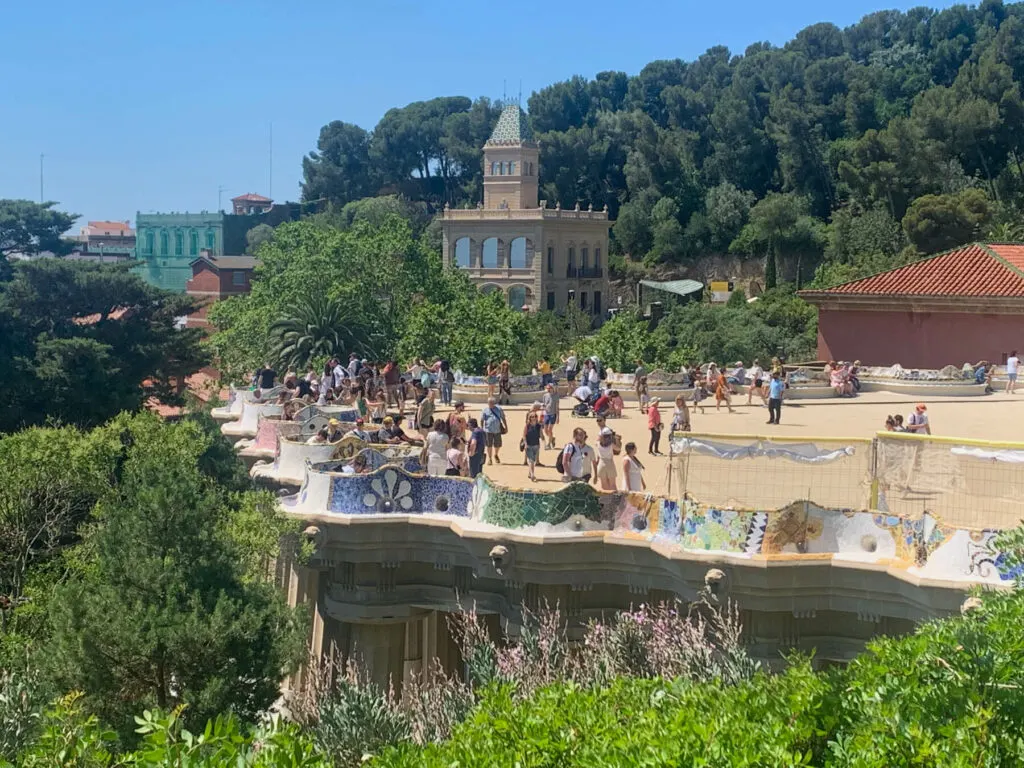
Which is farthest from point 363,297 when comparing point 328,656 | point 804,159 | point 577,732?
point 804,159

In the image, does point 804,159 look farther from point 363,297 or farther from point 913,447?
point 913,447

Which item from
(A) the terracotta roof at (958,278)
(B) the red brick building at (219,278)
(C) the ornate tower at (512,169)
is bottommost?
(B) the red brick building at (219,278)

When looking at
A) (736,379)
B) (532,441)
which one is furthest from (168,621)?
(736,379)

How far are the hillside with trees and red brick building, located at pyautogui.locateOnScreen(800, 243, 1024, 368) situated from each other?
2678 centimetres

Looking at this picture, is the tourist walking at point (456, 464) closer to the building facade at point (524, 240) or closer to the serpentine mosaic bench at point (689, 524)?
the serpentine mosaic bench at point (689, 524)

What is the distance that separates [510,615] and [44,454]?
6931 millimetres

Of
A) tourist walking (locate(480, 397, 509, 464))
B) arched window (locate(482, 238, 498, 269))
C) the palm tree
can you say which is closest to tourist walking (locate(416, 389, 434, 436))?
tourist walking (locate(480, 397, 509, 464))

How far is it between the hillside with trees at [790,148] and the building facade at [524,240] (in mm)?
4643

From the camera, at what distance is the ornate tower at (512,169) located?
351 feet

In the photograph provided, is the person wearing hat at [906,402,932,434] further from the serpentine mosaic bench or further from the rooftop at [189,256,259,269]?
the rooftop at [189,256,259,269]

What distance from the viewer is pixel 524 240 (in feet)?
339

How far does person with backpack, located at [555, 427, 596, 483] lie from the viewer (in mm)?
19266

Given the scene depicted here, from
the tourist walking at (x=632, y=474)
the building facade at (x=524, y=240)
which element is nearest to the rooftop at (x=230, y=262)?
the building facade at (x=524, y=240)

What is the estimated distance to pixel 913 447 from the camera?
15938 mm
